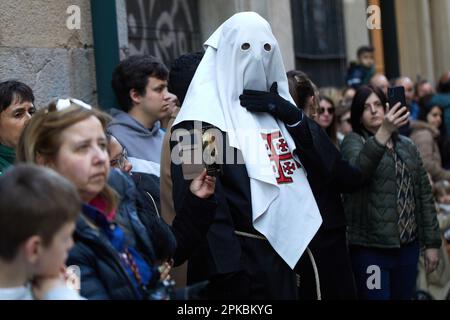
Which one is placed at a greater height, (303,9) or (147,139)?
(303,9)

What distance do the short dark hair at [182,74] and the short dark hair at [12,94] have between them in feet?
2.62

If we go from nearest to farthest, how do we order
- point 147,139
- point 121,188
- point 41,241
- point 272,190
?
1. point 41,241
2. point 121,188
3. point 272,190
4. point 147,139

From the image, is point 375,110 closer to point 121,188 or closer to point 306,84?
point 306,84

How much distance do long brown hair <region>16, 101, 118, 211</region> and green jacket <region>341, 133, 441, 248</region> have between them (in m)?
3.18

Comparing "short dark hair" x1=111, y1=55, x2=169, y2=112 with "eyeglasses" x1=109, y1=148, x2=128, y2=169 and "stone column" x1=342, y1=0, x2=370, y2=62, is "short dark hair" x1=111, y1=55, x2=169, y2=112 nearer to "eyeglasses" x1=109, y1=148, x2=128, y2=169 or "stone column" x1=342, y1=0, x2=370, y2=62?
"eyeglasses" x1=109, y1=148, x2=128, y2=169

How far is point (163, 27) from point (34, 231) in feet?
19.7

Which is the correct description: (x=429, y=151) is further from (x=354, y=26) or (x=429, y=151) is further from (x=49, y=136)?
(x=49, y=136)

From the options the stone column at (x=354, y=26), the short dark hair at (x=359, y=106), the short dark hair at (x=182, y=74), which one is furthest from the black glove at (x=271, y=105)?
the stone column at (x=354, y=26)

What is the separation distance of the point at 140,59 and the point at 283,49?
13.4 ft

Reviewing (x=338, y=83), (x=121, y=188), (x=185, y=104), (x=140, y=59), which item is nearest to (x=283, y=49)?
(x=338, y=83)

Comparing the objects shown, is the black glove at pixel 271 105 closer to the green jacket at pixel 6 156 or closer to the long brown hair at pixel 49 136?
the green jacket at pixel 6 156

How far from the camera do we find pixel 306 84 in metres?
6.10

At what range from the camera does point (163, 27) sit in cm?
856

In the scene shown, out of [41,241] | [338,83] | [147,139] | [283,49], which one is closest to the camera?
[41,241]
